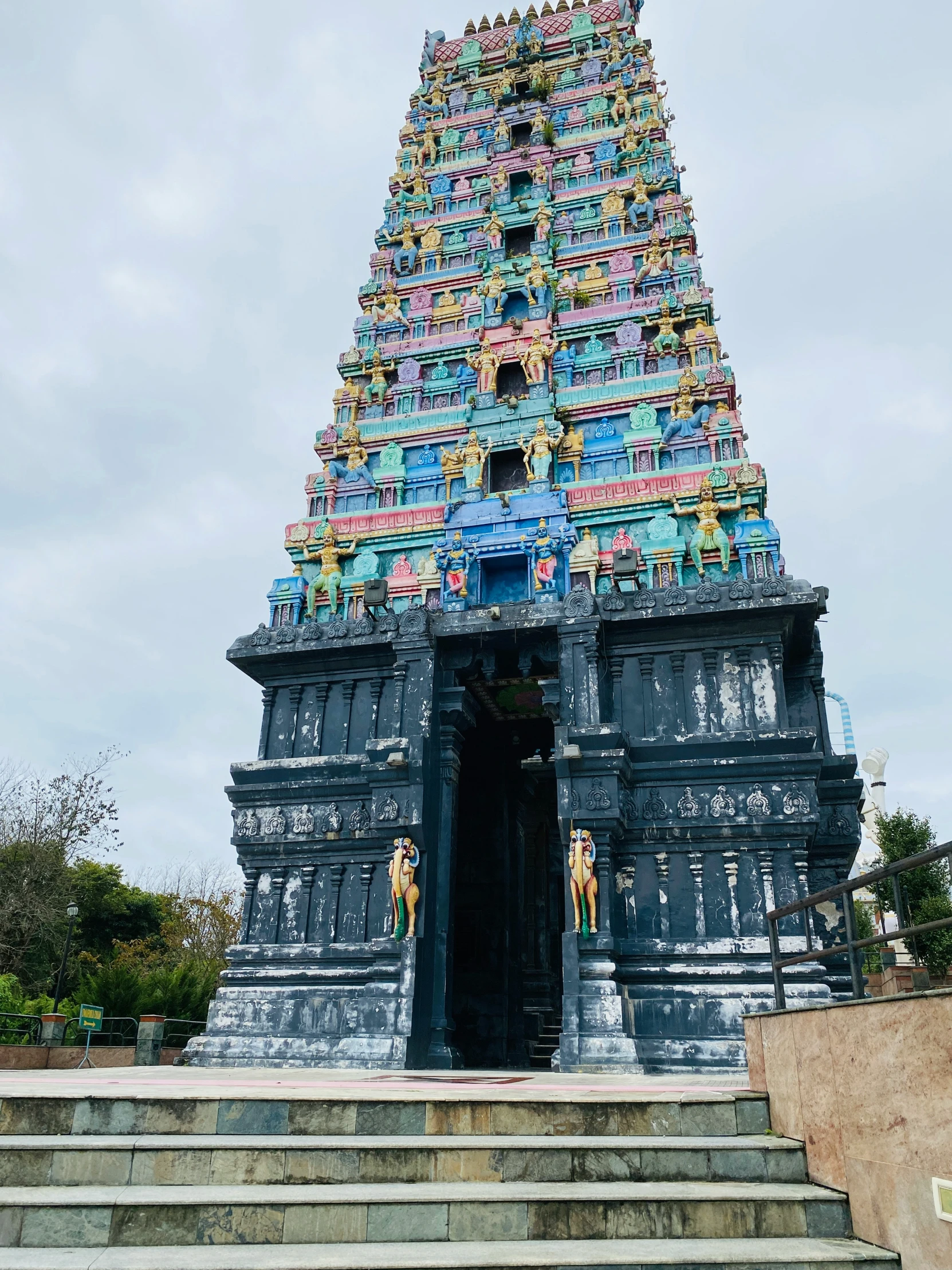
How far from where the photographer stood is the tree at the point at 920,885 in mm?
22781

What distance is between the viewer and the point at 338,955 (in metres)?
15.9

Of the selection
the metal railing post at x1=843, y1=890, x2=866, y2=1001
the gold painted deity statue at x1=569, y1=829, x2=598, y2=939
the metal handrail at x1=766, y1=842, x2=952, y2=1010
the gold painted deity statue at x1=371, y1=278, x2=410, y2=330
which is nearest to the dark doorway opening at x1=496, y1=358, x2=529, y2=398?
the gold painted deity statue at x1=371, y1=278, x2=410, y2=330

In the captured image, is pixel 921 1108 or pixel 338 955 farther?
pixel 338 955

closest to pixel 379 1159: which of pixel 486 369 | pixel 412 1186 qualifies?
pixel 412 1186

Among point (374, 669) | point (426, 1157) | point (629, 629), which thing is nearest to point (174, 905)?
point (374, 669)

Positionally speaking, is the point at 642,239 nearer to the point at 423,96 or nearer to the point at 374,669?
the point at 423,96

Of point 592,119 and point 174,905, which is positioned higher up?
point 592,119

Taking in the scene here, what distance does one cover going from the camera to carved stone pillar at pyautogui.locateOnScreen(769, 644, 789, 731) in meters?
15.7

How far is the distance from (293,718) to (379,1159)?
12.5 m

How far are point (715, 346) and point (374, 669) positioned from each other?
986 cm

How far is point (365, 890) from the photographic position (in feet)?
54.0

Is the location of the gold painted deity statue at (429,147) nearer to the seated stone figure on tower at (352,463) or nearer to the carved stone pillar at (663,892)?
the seated stone figure on tower at (352,463)

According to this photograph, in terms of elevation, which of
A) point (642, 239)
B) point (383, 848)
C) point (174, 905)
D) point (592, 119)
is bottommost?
point (383, 848)

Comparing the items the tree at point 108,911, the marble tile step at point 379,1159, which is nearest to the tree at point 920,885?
the marble tile step at point 379,1159
